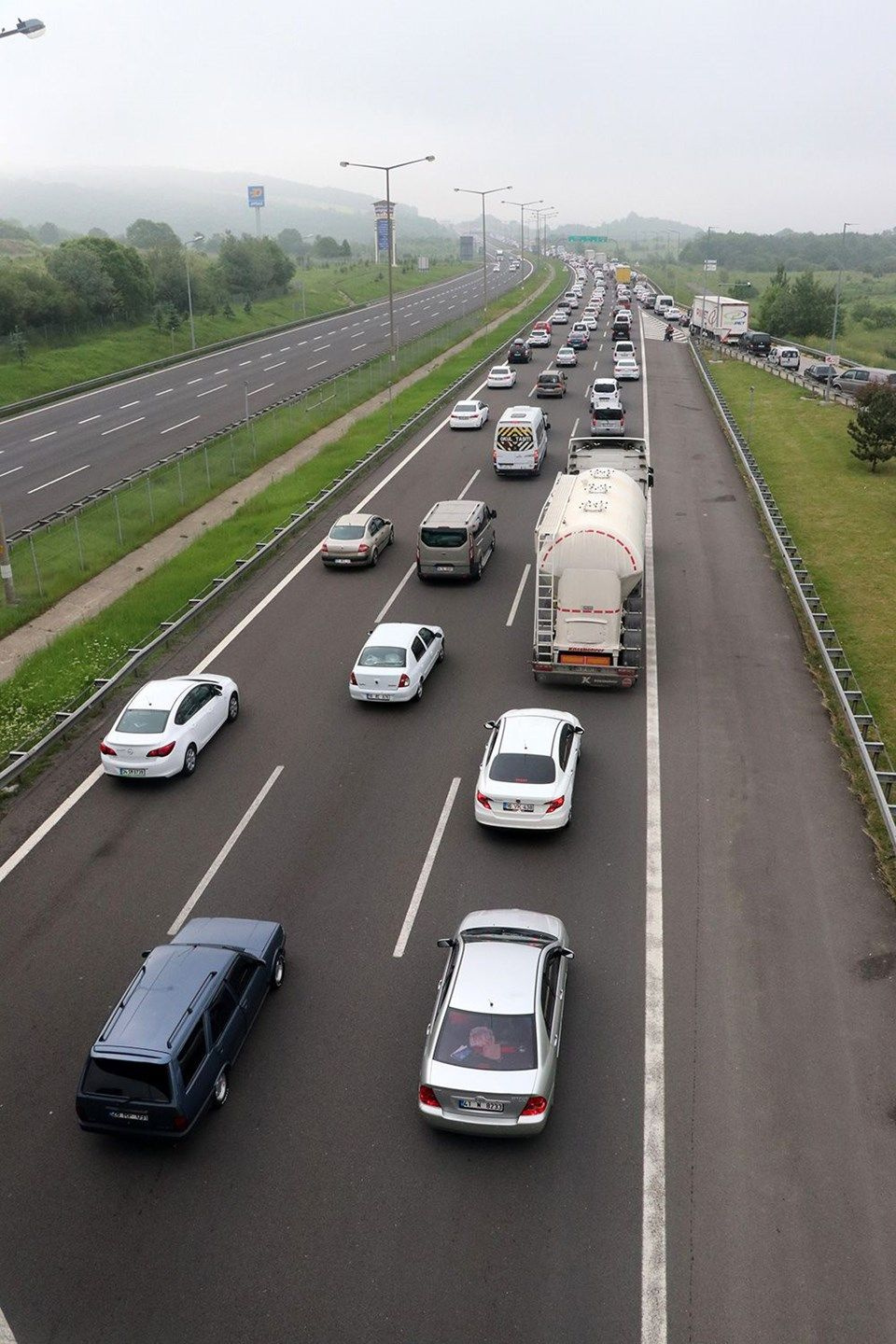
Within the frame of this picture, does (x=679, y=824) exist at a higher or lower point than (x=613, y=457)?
lower

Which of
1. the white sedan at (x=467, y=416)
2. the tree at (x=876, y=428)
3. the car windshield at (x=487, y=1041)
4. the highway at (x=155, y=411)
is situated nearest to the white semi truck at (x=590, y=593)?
the car windshield at (x=487, y=1041)

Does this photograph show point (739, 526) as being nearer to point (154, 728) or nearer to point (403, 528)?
point (403, 528)

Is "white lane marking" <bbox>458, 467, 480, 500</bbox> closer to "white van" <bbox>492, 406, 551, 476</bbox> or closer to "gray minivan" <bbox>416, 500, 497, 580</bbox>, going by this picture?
"white van" <bbox>492, 406, 551, 476</bbox>

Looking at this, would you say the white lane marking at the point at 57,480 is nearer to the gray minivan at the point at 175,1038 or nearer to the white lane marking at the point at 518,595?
the white lane marking at the point at 518,595

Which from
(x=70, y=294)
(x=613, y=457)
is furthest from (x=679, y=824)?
(x=70, y=294)

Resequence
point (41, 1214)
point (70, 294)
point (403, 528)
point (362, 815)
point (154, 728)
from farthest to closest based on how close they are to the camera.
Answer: point (70, 294) < point (403, 528) < point (154, 728) < point (362, 815) < point (41, 1214)

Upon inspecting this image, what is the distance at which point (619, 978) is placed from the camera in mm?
13266

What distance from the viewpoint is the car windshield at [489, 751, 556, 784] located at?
16.2m

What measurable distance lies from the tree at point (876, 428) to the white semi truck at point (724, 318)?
38.1 m

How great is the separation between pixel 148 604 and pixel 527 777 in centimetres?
1468

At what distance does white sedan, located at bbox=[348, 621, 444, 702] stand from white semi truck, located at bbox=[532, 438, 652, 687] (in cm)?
243

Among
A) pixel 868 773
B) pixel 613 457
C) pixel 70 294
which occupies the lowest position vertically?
pixel 868 773

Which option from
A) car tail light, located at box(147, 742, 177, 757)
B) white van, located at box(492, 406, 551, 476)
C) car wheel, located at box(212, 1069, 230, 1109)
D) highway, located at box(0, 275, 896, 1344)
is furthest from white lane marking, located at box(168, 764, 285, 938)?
white van, located at box(492, 406, 551, 476)

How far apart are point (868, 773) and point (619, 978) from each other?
675 cm
